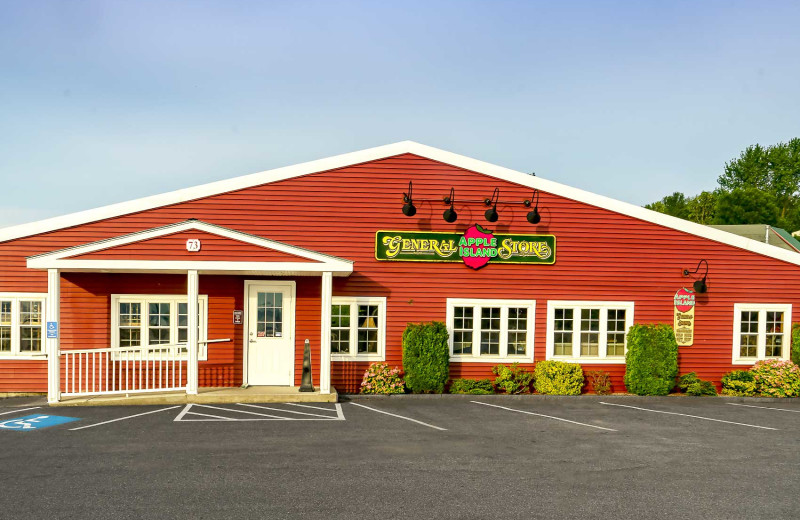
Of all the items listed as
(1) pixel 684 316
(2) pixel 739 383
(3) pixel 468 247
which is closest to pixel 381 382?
(3) pixel 468 247

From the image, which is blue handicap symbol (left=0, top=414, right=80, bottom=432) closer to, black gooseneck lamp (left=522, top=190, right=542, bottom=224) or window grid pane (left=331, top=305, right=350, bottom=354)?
window grid pane (left=331, top=305, right=350, bottom=354)

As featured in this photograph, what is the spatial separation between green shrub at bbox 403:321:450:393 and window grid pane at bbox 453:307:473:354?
0.88 metres

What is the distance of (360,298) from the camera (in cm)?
1471

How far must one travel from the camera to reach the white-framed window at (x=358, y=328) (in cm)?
1469

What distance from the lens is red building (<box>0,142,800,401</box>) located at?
13930mm

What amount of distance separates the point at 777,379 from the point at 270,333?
471 inches

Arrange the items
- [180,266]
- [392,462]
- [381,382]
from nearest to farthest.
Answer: [392,462]
[180,266]
[381,382]

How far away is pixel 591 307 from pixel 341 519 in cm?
1044

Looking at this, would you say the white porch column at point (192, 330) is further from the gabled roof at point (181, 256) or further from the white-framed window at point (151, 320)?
the white-framed window at point (151, 320)

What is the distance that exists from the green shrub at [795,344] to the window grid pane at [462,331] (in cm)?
792

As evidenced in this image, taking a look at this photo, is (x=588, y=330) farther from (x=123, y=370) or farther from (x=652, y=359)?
(x=123, y=370)

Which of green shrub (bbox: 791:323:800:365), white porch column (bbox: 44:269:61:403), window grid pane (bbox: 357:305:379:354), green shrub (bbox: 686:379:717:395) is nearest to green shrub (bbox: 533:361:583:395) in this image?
green shrub (bbox: 686:379:717:395)

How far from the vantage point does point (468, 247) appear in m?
15.0

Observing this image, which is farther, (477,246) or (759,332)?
(759,332)
